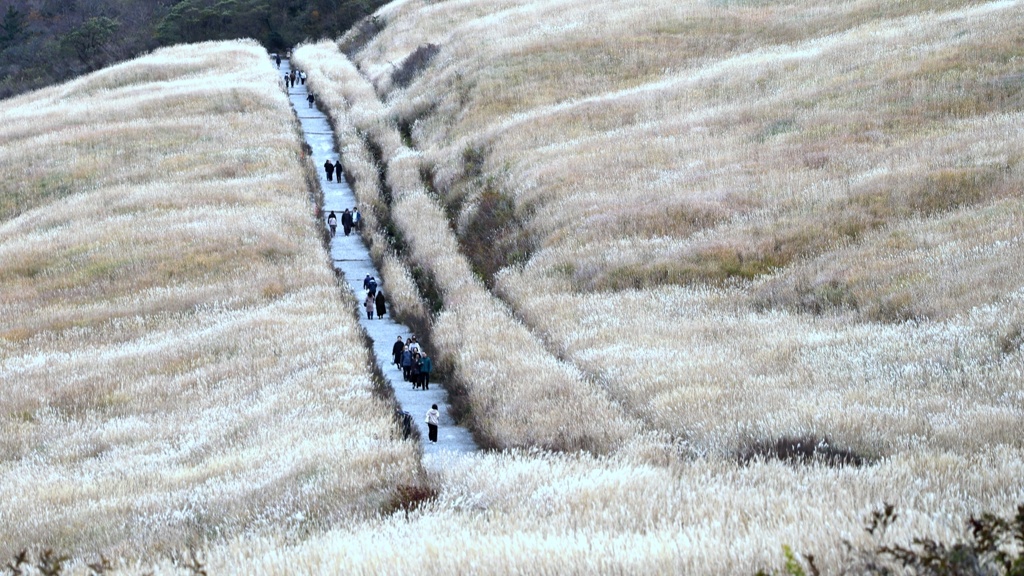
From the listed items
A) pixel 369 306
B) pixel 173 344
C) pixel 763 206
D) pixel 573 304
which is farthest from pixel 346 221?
pixel 763 206

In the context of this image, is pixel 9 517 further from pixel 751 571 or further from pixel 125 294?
pixel 125 294

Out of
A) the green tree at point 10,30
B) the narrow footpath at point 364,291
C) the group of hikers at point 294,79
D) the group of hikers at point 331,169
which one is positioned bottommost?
the narrow footpath at point 364,291

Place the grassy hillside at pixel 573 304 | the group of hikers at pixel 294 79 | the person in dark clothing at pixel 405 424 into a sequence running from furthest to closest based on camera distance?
the group of hikers at pixel 294 79
the person in dark clothing at pixel 405 424
the grassy hillside at pixel 573 304

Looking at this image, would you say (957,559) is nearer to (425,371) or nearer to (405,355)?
(425,371)

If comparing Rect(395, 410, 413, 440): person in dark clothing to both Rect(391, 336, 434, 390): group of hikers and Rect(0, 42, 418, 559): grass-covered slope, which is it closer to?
Rect(0, 42, 418, 559): grass-covered slope

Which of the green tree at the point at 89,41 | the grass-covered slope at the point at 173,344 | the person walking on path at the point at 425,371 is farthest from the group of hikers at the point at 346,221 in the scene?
the green tree at the point at 89,41

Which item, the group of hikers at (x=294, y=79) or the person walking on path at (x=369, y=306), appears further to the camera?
the group of hikers at (x=294, y=79)

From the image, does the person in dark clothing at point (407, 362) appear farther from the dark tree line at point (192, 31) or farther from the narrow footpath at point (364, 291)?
the dark tree line at point (192, 31)
